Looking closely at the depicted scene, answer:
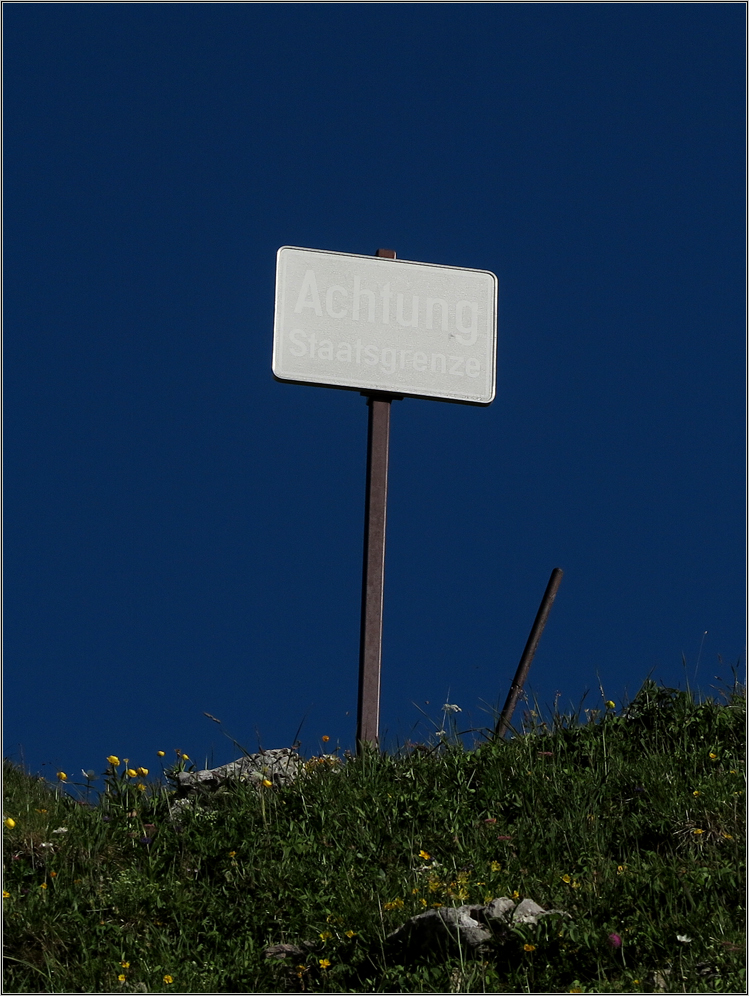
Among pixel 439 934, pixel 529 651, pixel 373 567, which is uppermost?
pixel 373 567

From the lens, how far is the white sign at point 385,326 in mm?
8328

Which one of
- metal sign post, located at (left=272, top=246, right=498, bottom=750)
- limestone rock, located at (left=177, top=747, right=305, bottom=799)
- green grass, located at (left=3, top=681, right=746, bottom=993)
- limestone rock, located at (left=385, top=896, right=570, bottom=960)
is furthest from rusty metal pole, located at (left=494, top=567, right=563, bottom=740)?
limestone rock, located at (left=385, top=896, right=570, bottom=960)

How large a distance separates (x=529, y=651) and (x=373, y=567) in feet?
4.37

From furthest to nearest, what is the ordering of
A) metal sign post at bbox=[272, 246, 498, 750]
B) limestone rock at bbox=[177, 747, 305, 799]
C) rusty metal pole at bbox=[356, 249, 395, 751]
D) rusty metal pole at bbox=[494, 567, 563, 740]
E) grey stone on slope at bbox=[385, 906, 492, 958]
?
1. metal sign post at bbox=[272, 246, 498, 750]
2. rusty metal pole at bbox=[356, 249, 395, 751]
3. rusty metal pole at bbox=[494, 567, 563, 740]
4. limestone rock at bbox=[177, 747, 305, 799]
5. grey stone on slope at bbox=[385, 906, 492, 958]

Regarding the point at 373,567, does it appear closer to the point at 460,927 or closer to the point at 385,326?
the point at 385,326

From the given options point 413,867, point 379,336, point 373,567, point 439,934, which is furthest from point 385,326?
point 439,934

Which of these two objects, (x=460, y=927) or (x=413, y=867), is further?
(x=413, y=867)

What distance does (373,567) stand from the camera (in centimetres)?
820

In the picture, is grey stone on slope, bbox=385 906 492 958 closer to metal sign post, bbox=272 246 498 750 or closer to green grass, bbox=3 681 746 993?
green grass, bbox=3 681 746 993

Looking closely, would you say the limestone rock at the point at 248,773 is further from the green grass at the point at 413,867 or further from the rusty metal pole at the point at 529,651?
the rusty metal pole at the point at 529,651

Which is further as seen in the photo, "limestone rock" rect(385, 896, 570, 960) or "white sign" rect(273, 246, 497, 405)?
"white sign" rect(273, 246, 497, 405)

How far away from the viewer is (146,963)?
5.13 metres

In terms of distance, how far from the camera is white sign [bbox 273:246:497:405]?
833 centimetres

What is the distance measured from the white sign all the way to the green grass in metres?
2.91
